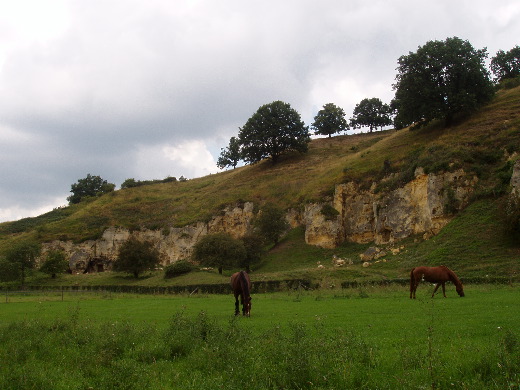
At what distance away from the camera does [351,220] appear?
5912 centimetres

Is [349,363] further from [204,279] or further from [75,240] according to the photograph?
[75,240]

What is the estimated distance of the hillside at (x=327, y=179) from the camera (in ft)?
158

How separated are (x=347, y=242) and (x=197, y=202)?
→ 40280 mm

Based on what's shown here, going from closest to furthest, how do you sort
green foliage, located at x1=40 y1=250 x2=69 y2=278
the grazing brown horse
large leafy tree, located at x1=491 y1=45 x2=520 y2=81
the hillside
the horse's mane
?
the grazing brown horse → the horse's mane → the hillside → green foliage, located at x1=40 y1=250 x2=69 y2=278 → large leafy tree, located at x1=491 y1=45 x2=520 y2=81

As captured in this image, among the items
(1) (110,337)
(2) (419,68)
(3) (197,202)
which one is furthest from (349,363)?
(3) (197,202)

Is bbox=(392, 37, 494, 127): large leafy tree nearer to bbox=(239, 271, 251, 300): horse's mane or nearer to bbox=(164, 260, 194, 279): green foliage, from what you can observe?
bbox=(164, 260, 194, 279): green foliage

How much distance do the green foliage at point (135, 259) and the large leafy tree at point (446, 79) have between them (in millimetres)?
46339

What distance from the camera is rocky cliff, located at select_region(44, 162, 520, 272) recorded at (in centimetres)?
4719

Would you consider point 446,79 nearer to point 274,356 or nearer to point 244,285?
point 244,285

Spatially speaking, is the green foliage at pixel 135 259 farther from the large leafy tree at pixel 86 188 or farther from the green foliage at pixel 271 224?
the large leafy tree at pixel 86 188

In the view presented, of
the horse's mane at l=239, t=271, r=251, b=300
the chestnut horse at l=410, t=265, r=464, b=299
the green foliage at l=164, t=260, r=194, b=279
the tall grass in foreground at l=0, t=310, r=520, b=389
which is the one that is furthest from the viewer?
the green foliage at l=164, t=260, r=194, b=279

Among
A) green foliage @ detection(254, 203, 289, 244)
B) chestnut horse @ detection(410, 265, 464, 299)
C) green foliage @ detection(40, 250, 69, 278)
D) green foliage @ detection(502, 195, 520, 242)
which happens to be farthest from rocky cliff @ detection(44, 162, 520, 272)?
chestnut horse @ detection(410, 265, 464, 299)

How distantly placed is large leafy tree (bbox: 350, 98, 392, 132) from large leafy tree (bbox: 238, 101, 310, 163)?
2867 centimetres

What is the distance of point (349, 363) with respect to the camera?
8.16m
